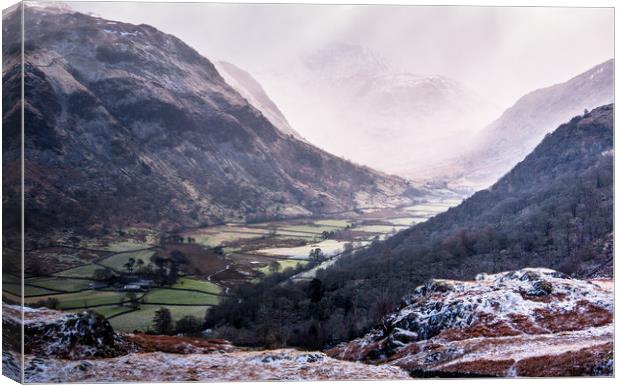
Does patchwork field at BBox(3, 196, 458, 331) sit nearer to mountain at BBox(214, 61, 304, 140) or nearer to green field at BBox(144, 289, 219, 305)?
green field at BBox(144, 289, 219, 305)

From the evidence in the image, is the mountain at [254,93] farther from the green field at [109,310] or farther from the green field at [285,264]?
the green field at [109,310]

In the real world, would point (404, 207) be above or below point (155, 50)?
below

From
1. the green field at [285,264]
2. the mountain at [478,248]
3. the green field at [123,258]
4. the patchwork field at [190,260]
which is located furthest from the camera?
the green field at [285,264]

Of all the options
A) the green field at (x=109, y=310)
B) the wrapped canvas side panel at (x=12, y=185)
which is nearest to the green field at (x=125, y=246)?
the green field at (x=109, y=310)

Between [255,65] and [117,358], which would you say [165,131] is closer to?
[255,65]

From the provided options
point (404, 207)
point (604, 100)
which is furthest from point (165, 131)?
point (604, 100)

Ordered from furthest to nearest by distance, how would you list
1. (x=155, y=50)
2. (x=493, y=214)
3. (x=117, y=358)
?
1. (x=493, y=214)
2. (x=155, y=50)
3. (x=117, y=358)
